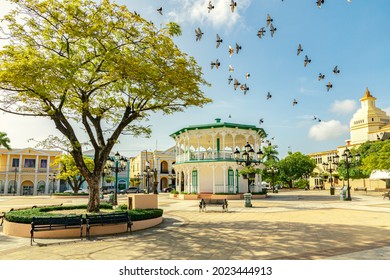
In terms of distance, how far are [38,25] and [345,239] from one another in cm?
1417

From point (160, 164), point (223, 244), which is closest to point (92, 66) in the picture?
point (223, 244)

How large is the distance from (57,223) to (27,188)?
54.0 metres

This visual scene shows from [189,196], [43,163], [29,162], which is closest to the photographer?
[189,196]

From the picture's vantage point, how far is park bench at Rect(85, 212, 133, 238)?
9906 millimetres

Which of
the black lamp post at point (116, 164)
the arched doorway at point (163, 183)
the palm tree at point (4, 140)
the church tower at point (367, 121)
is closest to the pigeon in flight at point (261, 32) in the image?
the black lamp post at point (116, 164)

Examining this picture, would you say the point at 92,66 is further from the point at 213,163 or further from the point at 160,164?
the point at 160,164

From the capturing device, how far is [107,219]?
10234mm

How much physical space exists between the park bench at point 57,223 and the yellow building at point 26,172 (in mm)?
47905

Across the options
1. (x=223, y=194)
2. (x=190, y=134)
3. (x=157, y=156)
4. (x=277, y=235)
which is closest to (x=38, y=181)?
(x=157, y=156)

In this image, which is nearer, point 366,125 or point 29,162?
point 29,162

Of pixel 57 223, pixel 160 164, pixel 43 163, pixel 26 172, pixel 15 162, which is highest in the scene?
pixel 15 162

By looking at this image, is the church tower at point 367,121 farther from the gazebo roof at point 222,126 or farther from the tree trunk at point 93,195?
the tree trunk at point 93,195

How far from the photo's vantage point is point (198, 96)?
13.6m

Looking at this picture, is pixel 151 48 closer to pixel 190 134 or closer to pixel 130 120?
pixel 130 120
